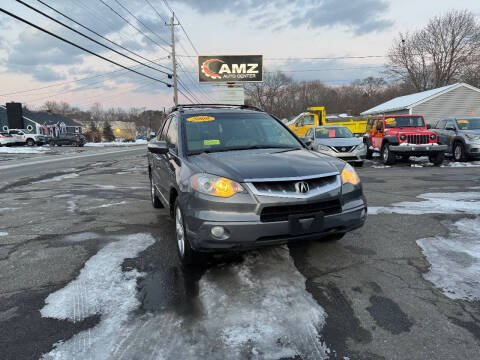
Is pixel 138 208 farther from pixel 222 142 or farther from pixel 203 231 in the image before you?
pixel 203 231

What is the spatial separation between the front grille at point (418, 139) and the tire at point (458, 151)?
1.92 m

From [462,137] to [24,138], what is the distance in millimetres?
40629

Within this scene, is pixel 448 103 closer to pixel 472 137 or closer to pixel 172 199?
pixel 472 137

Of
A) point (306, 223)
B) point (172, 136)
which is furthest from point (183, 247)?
point (172, 136)

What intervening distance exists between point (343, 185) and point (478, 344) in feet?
5.06

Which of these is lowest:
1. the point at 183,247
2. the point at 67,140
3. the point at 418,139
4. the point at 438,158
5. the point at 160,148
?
the point at 183,247

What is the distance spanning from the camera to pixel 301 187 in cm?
287

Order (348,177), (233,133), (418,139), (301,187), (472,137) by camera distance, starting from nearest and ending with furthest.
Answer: (301,187)
(348,177)
(233,133)
(418,139)
(472,137)

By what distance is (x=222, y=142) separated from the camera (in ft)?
12.9

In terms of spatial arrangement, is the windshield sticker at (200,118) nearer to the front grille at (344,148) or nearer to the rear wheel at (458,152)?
the front grille at (344,148)

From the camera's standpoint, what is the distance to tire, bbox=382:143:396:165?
12.1 metres

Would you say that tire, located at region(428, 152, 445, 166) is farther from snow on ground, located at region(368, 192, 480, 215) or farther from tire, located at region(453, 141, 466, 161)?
snow on ground, located at region(368, 192, 480, 215)

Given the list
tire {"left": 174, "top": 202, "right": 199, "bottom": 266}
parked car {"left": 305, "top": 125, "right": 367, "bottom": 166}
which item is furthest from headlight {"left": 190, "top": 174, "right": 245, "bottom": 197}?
parked car {"left": 305, "top": 125, "right": 367, "bottom": 166}

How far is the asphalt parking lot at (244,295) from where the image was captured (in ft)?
7.08
